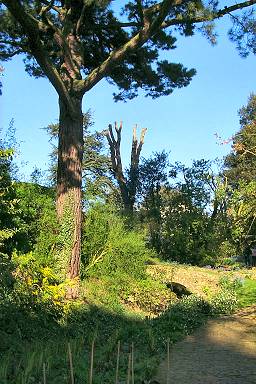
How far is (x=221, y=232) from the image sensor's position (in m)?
20.7

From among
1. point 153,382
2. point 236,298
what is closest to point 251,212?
point 236,298

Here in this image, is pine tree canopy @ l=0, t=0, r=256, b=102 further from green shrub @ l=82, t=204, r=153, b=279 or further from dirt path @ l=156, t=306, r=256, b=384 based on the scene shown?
dirt path @ l=156, t=306, r=256, b=384

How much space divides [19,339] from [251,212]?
5692 mm

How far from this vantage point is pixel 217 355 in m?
6.45

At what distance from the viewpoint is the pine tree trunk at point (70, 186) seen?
1147cm

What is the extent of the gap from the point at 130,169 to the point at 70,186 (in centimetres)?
1536

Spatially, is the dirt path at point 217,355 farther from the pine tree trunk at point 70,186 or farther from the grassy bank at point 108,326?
the pine tree trunk at point 70,186

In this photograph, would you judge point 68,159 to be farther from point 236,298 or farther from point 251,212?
point 236,298

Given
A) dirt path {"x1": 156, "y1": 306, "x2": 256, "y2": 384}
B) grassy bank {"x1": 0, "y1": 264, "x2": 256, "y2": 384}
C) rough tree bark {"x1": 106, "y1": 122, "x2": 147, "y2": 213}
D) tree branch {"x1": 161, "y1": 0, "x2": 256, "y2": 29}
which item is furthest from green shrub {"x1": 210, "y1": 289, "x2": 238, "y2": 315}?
rough tree bark {"x1": 106, "y1": 122, "x2": 147, "y2": 213}

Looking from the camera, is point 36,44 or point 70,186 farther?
point 70,186

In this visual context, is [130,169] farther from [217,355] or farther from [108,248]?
[217,355]

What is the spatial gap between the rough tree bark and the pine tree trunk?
13.6m

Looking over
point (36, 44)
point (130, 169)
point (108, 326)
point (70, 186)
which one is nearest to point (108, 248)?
point (70, 186)

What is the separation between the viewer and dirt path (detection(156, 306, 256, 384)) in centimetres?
539
